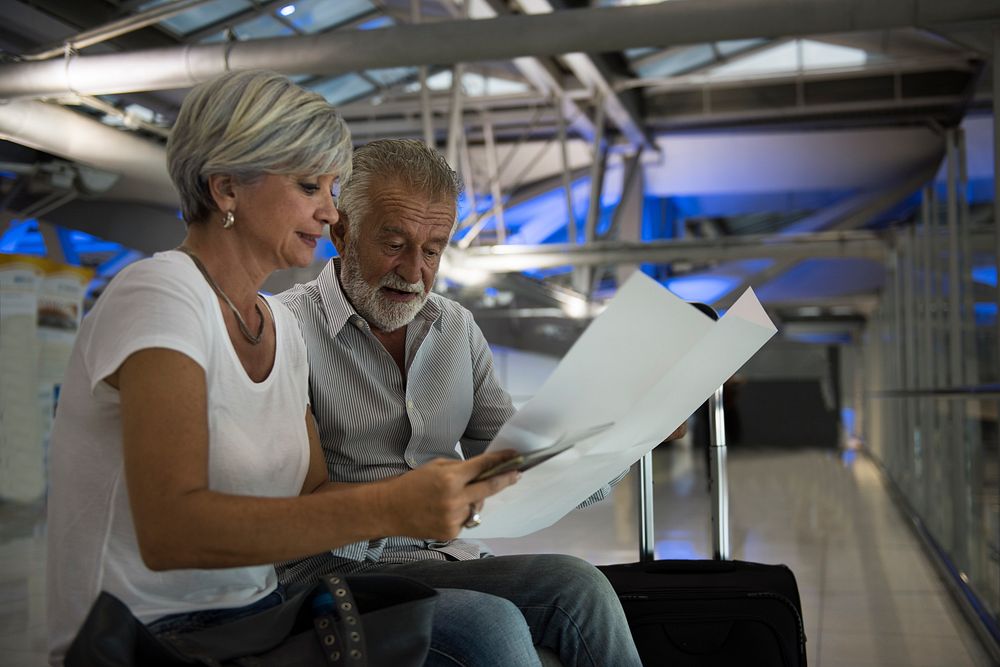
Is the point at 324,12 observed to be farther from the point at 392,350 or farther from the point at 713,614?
the point at 713,614

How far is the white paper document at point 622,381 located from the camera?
120cm

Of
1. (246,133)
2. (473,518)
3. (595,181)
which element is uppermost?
(595,181)

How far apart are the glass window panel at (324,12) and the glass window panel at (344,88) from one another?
145 cm

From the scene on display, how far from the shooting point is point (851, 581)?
5.70m

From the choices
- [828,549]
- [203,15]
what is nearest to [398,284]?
[828,549]

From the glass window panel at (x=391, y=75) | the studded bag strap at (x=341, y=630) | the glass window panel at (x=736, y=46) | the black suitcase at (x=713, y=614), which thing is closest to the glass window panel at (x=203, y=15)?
the glass window panel at (x=391, y=75)

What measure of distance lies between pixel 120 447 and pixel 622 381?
25.6 inches

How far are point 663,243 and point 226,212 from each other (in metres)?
12.7

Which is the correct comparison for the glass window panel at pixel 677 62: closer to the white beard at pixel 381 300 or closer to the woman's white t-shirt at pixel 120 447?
the white beard at pixel 381 300

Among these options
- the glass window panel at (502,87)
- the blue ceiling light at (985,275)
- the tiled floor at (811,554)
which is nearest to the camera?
the tiled floor at (811,554)

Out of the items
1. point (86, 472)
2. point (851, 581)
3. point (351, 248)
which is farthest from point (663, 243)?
point (86, 472)

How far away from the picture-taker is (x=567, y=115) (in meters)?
12.9

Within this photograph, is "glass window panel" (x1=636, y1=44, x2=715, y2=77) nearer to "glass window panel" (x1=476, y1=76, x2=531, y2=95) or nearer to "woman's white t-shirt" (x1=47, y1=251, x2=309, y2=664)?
"glass window panel" (x1=476, y1=76, x2=531, y2=95)

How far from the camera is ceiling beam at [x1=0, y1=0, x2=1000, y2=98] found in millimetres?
5867
